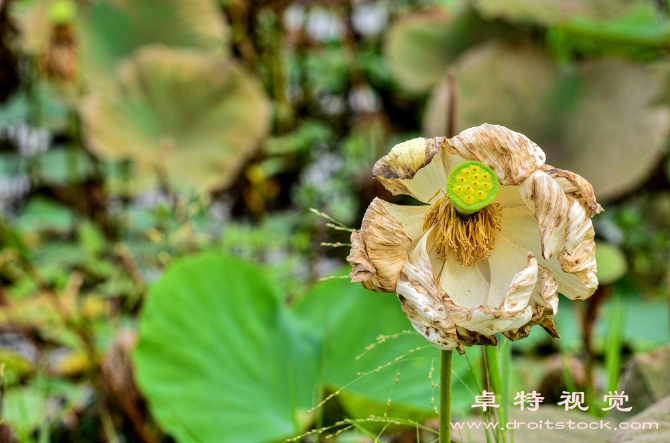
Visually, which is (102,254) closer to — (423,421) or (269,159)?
(269,159)

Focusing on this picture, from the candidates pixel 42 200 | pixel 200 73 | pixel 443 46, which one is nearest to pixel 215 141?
pixel 200 73

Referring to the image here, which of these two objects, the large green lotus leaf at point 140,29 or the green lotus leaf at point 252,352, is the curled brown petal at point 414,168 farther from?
the large green lotus leaf at point 140,29

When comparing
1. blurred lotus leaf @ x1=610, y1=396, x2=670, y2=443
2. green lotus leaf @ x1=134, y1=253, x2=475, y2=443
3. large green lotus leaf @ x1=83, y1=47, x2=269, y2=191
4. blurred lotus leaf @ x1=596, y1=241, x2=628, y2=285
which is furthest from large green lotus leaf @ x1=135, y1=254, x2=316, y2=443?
large green lotus leaf @ x1=83, y1=47, x2=269, y2=191

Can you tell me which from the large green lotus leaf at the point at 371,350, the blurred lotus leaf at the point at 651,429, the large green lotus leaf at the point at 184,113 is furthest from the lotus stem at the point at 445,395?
the large green lotus leaf at the point at 184,113

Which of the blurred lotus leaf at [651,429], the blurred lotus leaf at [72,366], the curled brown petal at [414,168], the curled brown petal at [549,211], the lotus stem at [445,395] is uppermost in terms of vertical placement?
the curled brown petal at [414,168]

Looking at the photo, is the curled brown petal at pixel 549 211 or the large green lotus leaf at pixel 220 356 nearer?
the curled brown petal at pixel 549 211

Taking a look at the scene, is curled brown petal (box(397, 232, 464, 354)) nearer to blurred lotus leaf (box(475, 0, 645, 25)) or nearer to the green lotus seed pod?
the green lotus seed pod
